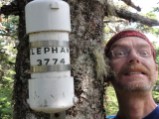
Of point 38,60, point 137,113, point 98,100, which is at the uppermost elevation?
point 38,60

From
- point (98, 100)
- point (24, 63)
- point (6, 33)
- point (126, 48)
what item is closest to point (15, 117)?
point (24, 63)

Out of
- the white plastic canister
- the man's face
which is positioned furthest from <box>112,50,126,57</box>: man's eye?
the white plastic canister

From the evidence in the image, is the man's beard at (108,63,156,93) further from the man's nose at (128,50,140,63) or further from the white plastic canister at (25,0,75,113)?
the white plastic canister at (25,0,75,113)

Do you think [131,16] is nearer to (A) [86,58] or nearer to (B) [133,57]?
(B) [133,57]

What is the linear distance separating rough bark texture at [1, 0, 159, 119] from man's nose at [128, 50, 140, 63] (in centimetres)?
21

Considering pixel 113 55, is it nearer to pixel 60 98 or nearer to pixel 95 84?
pixel 95 84

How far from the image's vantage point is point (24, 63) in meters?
1.62

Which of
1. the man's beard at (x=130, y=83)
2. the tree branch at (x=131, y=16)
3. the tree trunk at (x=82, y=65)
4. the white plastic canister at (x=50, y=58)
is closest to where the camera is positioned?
the white plastic canister at (x=50, y=58)

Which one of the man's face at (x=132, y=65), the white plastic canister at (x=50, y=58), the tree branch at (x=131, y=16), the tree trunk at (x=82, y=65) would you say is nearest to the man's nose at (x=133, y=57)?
the man's face at (x=132, y=65)

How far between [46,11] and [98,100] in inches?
25.0

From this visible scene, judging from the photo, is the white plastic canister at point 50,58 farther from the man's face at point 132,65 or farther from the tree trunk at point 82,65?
the man's face at point 132,65

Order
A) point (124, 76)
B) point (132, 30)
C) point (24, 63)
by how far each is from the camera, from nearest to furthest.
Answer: point (24, 63) < point (124, 76) < point (132, 30)

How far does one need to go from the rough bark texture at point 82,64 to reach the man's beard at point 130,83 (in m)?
0.18

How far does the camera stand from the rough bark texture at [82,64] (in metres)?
1.58
